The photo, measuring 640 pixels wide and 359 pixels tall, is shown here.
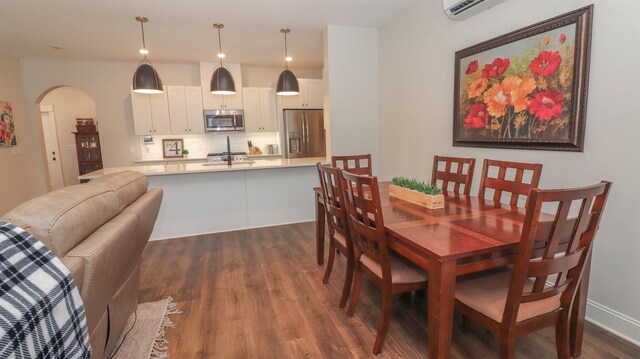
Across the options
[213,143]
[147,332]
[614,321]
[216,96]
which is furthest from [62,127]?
[614,321]

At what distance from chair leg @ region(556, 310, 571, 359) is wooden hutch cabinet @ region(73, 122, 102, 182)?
7866 mm

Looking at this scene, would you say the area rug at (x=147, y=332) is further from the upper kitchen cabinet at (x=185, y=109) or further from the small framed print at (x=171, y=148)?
the small framed print at (x=171, y=148)

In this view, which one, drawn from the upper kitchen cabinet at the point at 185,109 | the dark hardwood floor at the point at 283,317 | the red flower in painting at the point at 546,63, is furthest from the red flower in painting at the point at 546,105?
the upper kitchen cabinet at the point at 185,109

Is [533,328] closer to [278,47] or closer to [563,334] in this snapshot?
[563,334]

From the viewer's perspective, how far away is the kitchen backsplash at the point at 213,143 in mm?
5879

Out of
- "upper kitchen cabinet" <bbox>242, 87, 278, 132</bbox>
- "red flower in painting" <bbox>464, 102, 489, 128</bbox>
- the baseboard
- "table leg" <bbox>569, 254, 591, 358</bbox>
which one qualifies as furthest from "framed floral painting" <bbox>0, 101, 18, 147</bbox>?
the baseboard

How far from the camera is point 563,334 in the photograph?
1475 millimetres

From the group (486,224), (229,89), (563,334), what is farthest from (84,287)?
(229,89)

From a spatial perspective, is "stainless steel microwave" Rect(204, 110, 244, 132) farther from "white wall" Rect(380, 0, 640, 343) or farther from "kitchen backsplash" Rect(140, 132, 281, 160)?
"white wall" Rect(380, 0, 640, 343)

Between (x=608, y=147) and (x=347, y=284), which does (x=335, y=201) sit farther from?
(x=608, y=147)

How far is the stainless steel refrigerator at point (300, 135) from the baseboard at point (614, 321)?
457 centimetres

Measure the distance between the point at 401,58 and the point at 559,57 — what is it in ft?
6.28

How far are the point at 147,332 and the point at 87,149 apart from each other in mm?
6304

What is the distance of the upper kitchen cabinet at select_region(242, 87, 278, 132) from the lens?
233 inches
